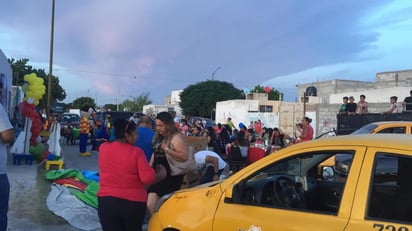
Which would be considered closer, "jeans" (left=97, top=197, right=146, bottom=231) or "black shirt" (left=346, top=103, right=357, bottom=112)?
"jeans" (left=97, top=197, right=146, bottom=231)

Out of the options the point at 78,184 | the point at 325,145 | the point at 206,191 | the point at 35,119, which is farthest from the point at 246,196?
the point at 35,119

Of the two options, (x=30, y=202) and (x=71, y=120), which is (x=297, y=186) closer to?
(x=30, y=202)

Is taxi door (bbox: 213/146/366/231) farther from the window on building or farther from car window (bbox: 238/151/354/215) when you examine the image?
the window on building

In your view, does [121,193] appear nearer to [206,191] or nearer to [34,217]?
[206,191]

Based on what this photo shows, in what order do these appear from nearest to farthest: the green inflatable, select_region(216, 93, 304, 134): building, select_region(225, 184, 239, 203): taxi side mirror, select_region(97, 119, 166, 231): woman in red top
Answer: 1. select_region(225, 184, 239, 203): taxi side mirror
2. select_region(97, 119, 166, 231): woman in red top
3. the green inflatable
4. select_region(216, 93, 304, 134): building

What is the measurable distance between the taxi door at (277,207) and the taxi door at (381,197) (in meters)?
0.06

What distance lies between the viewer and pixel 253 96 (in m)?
64.4

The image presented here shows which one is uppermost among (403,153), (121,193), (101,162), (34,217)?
(403,153)

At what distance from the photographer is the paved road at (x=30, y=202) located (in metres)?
6.35

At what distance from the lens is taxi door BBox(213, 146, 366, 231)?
295 centimetres

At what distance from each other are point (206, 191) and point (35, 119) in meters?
9.96

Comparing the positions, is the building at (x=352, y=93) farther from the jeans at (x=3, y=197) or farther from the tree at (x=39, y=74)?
the tree at (x=39, y=74)

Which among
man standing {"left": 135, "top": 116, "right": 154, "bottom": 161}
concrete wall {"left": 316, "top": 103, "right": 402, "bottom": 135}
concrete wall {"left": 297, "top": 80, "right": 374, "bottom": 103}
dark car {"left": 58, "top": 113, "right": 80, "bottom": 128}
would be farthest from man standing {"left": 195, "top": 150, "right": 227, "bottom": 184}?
concrete wall {"left": 297, "top": 80, "right": 374, "bottom": 103}

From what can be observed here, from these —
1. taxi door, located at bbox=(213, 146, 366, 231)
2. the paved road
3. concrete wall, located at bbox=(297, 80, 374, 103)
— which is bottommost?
the paved road
